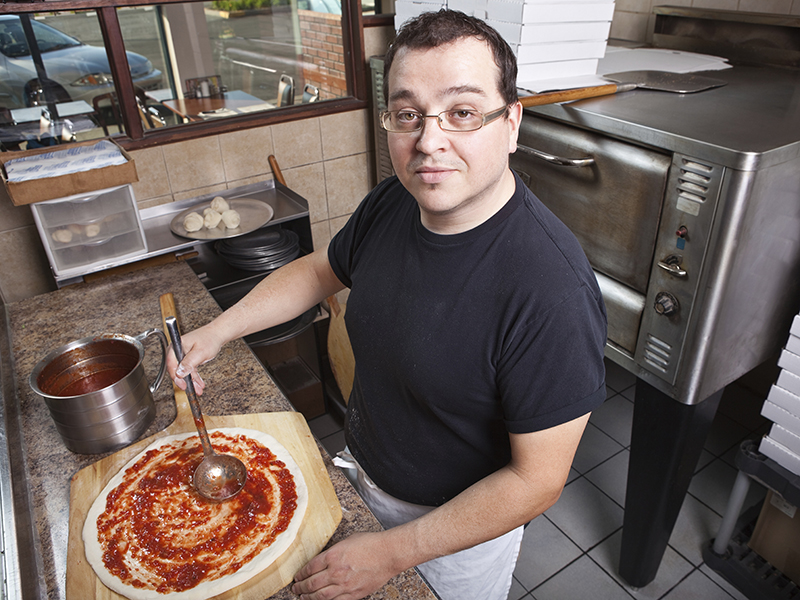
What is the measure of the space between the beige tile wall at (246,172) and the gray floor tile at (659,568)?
1846 millimetres

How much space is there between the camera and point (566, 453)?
0.93 metres

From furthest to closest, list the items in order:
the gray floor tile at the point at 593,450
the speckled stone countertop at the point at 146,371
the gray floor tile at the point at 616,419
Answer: the gray floor tile at the point at 616,419 < the gray floor tile at the point at 593,450 < the speckled stone countertop at the point at 146,371

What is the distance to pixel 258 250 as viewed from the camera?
228cm

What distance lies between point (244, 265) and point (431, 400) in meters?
1.47

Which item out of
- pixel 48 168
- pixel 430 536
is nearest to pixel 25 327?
pixel 48 168

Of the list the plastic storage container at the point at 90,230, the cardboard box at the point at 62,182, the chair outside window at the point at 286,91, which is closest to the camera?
the cardboard box at the point at 62,182

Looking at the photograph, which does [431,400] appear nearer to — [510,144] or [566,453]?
[566,453]

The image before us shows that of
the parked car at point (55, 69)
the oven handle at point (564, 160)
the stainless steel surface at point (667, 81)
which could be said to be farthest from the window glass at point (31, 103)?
the stainless steel surface at point (667, 81)

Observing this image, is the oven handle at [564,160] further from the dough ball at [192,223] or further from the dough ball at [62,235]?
the dough ball at [62,235]

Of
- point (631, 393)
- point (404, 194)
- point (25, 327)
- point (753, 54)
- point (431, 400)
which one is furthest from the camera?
point (631, 393)

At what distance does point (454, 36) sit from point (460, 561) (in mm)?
1031

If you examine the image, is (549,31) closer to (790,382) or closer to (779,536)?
(790,382)

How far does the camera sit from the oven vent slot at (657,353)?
1.49m

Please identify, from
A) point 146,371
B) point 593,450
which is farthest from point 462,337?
point 593,450
